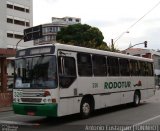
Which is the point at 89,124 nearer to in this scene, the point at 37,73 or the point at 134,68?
the point at 37,73

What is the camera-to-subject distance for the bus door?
1430 cm

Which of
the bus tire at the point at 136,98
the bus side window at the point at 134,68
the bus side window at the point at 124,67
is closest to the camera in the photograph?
the bus side window at the point at 124,67

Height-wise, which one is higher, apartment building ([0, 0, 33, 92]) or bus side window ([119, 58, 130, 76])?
apartment building ([0, 0, 33, 92])

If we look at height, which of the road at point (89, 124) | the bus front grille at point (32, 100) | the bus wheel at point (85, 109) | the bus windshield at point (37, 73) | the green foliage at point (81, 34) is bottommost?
the road at point (89, 124)

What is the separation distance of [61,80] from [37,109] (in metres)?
1.38

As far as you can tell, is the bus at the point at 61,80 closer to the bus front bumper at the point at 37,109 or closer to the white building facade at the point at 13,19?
the bus front bumper at the point at 37,109

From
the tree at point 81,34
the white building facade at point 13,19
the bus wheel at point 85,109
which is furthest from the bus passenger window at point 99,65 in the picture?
the tree at point 81,34

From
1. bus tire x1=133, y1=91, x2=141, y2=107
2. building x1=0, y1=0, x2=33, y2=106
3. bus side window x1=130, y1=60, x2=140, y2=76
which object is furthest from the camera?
building x1=0, y1=0, x2=33, y2=106

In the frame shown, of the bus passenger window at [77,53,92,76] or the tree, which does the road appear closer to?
the bus passenger window at [77,53,92,76]

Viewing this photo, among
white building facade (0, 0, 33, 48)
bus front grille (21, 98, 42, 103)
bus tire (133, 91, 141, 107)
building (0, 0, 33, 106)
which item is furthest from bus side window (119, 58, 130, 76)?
white building facade (0, 0, 33, 48)

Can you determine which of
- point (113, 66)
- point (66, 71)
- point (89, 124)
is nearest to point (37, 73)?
point (66, 71)

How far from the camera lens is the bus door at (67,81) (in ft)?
46.9

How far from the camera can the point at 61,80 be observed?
14.3 meters

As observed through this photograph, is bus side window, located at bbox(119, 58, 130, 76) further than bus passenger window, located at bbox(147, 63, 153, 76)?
No
